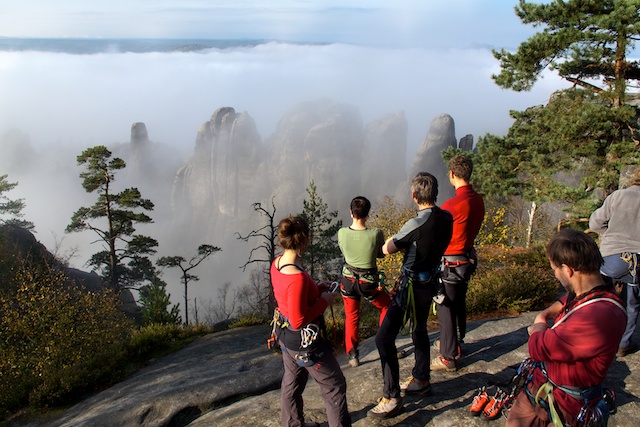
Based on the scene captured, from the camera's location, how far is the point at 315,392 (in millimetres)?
6137

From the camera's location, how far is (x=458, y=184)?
540 centimetres

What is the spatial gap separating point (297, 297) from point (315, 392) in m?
2.81

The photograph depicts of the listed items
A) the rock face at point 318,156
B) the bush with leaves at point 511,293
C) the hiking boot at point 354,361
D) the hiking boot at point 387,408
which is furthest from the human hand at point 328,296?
the rock face at point 318,156

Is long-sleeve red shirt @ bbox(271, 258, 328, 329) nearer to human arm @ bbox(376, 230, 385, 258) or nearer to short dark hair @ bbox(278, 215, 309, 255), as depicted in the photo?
short dark hair @ bbox(278, 215, 309, 255)

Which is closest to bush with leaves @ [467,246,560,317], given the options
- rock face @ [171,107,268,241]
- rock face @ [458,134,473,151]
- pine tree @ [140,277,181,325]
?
pine tree @ [140,277,181,325]

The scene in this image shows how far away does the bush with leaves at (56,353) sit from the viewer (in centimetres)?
1119

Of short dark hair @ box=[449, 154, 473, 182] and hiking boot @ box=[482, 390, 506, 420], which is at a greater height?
short dark hair @ box=[449, 154, 473, 182]

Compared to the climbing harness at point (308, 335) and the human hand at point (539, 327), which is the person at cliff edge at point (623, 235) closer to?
the human hand at point (539, 327)

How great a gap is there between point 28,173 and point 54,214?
3787cm

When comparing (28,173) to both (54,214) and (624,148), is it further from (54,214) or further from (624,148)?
(624,148)

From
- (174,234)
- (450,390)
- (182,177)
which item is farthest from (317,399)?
(182,177)

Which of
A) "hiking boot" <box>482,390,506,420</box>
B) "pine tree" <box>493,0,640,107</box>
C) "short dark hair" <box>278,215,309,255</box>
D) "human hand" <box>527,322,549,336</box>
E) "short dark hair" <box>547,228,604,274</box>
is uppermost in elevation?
"pine tree" <box>493,0,640,107</box>

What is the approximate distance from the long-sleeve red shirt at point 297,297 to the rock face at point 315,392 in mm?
1574

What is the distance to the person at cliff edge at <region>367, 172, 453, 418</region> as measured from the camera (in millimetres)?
4566
